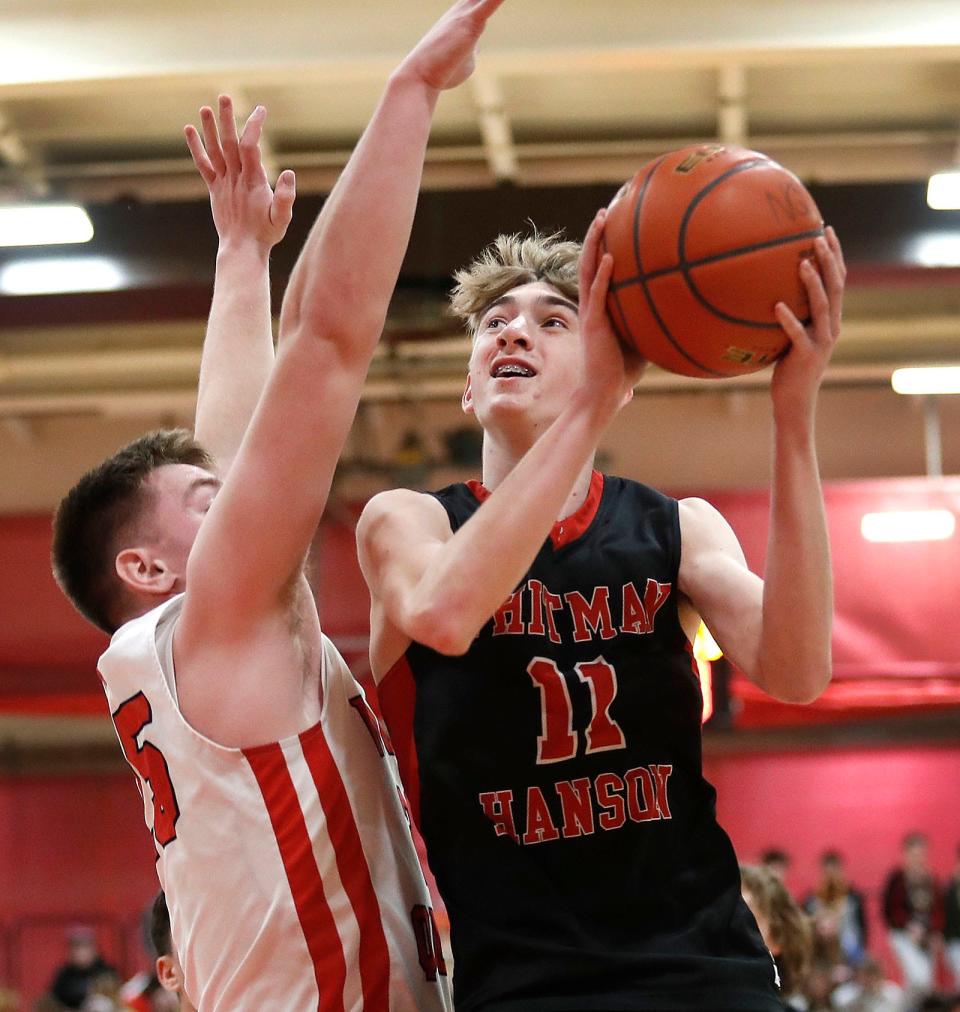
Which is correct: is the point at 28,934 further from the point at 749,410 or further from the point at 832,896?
the point at 749,410

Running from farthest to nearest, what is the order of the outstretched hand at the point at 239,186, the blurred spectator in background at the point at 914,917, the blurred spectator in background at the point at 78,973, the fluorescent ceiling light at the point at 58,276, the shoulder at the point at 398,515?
the blurred spectator in background at the point at 914,917
the blurred spectator in background at the point at 78,973
the fluorescent ceiling light at the point at 58,276
the outstretched hand at the point at 239,186
the shoulder at the point at 398,515

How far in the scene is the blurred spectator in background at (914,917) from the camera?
43.1 ft

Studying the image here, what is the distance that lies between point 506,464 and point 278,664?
0.68 metres

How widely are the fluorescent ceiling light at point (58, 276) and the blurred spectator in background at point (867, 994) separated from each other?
316 inches

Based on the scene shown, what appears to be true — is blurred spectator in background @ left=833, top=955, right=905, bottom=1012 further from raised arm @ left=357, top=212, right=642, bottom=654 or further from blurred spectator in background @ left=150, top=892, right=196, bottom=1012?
raised arm @ left=357, top=212, right=642, bottom=654

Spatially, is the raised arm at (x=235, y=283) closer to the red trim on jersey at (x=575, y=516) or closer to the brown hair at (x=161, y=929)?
A: the red trim on jersey at (x=575, y=516)

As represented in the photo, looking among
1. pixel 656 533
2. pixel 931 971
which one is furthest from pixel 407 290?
pixel 931 971

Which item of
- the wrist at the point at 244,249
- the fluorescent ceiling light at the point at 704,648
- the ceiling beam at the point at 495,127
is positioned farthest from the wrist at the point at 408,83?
the ceiling beam at the point at 495,127

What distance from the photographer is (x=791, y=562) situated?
8.17ft

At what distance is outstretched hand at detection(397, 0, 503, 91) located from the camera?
2307mm

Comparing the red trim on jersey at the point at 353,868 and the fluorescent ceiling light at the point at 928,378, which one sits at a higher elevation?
the fluorescent ceiling light at the point at 928,378

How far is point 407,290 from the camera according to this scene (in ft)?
31.4

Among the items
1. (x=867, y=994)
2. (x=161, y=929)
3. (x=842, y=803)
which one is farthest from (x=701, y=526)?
(x=842, y=803)

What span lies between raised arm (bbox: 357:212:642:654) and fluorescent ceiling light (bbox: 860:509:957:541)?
8793 millimetres
